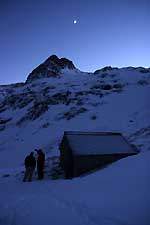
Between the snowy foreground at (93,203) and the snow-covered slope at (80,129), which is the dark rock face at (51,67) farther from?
the snowy foreground at (93,203)

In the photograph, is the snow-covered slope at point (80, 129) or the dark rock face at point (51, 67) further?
the dark rock face at point (51, 67)

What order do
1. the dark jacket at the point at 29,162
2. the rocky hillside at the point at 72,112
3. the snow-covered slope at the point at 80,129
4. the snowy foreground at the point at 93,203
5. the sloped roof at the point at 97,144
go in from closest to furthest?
the snowy foreground at the point at 93,203 < the snow-covered slope at the point at 80,129 < the dark jacket at the point at 29,162 < the sloped roof at the point at 97,144 < the rocky hillside at the point at 72,112

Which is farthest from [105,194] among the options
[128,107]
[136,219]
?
[128,107]

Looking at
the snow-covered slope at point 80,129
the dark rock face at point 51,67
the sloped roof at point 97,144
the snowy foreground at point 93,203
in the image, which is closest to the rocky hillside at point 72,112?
the snow-covered slope at point 80,129

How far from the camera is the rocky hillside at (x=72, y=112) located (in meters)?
34.1

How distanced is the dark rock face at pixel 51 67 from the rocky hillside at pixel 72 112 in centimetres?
2798

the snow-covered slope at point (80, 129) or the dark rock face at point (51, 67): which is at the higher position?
the dark rock face at point (51, 67)

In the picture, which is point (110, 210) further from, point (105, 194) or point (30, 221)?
point (30, 221)

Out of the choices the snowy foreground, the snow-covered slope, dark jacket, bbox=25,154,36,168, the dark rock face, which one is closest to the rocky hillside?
the snow-covered slope

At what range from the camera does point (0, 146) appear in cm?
3644

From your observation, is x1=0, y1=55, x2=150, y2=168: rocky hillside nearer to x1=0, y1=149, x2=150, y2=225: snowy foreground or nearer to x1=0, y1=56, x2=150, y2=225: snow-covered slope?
x1=0, y1=56, x2=150, y2=225: snow-covered slope

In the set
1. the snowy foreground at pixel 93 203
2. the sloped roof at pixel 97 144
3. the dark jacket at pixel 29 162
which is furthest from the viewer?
the sloped roof at pixel 97 144

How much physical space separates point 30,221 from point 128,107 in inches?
1415

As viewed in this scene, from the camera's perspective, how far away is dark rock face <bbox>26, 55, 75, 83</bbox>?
94438 millimetres
